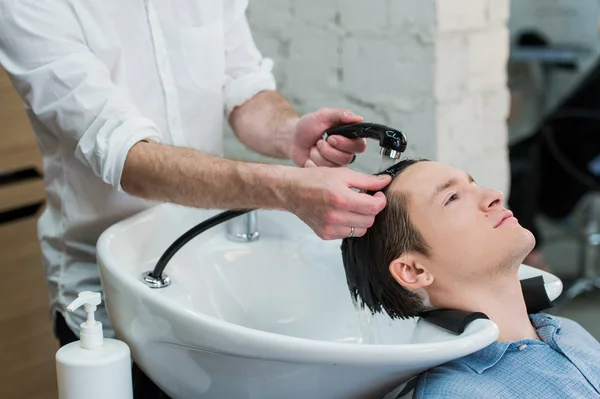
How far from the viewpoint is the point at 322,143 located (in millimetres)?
1316

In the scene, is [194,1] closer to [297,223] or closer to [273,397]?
[297,223]

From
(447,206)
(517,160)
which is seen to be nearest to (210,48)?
(447,206)

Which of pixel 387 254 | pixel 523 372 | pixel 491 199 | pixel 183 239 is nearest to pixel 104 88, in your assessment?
pixel 183 239

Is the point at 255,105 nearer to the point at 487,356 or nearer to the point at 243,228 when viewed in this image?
the point at 243,228

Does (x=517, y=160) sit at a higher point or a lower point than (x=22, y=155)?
lower

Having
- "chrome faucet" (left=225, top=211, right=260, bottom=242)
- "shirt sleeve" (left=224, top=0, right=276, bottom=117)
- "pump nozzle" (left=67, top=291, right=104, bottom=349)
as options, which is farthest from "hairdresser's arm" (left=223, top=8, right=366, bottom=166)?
"pump nozzle" (left=67, top=291, right=104, bottom=349)

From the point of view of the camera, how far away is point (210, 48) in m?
1.49

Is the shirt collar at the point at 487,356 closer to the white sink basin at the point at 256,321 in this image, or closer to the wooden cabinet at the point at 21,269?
the white sink basin at the point at 256,321

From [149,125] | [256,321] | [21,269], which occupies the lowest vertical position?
[21,269]

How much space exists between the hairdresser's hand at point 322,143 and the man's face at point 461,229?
3.8 inches

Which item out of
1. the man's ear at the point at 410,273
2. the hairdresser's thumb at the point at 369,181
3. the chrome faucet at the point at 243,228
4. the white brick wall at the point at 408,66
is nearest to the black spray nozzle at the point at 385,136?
the hairdresser's thumb at the point at 369,181

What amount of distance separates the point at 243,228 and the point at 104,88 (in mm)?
334

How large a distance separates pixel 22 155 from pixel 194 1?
1.96ft

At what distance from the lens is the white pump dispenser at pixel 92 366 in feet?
3.33
